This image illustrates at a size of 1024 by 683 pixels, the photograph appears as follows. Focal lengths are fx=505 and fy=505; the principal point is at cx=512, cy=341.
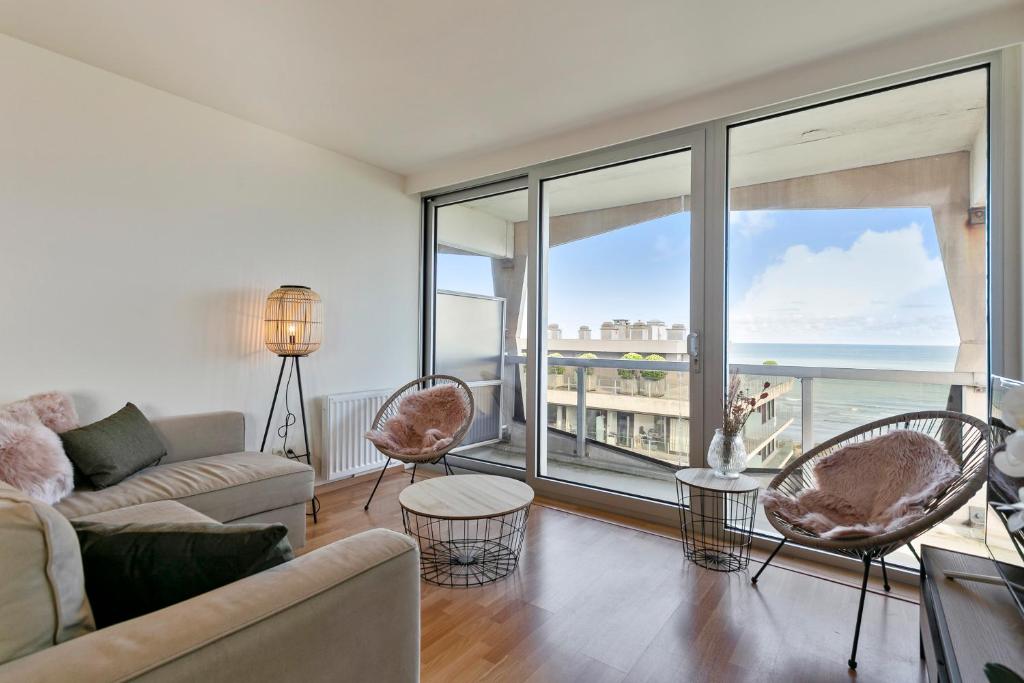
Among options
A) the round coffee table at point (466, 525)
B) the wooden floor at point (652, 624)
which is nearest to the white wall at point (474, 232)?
the round coffee table at point (466, 525)

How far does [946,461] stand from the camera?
1.92 meters

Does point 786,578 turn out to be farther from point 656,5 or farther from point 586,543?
point 656,5

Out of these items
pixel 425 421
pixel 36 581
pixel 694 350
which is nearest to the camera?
pixel 36 581

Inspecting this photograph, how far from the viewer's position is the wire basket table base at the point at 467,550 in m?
2.33

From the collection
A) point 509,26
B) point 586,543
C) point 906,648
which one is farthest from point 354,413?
point 906,648

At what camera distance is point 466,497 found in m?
2.29

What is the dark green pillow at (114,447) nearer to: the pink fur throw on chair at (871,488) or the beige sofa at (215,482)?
the beige sofa at (215,482)

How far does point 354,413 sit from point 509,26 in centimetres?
275

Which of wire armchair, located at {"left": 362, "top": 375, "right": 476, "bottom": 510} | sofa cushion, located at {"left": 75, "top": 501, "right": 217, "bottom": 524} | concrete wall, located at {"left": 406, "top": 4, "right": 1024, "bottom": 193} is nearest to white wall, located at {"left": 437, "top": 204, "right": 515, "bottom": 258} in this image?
concrete wall, located at {"left": 406, "top": 4, "right": 1024, "bottom": 193}

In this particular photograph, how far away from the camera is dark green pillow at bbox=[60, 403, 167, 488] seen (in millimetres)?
2156

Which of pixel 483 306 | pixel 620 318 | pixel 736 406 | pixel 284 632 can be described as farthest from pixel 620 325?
pixel 284 632

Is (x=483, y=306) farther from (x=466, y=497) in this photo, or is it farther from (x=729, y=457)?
(x=729, y=457)

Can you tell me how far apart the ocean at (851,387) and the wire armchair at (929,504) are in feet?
0.47

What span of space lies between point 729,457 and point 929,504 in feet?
2.73
